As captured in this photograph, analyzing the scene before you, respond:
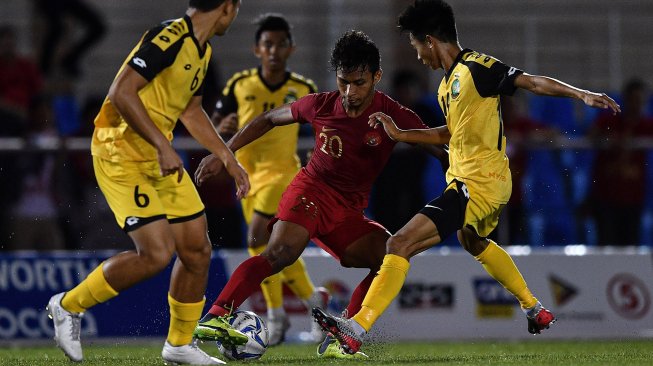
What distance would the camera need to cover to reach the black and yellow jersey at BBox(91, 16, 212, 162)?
700cm

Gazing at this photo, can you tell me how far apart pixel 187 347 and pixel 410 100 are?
5523mm

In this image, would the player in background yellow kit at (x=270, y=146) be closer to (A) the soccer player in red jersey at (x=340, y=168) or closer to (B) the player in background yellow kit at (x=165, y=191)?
(A) the soccer player in red jersey at (x=340, y=168)

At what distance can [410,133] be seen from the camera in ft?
25.1

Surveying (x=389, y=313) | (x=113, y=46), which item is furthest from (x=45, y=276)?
(x=113, y=46)

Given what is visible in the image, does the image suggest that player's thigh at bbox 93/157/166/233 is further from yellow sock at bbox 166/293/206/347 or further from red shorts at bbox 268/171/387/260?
red shorts at bbox 268/171/387/260

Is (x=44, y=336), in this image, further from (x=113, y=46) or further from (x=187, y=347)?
(x=113, y=46)

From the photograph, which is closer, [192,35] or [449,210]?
[192,35]

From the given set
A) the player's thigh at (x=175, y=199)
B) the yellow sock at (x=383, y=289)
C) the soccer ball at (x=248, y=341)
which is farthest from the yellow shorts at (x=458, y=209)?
the player's thigh at (x=175, y=199)

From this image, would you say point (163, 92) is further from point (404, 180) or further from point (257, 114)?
point (404, 180)

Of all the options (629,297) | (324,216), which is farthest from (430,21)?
(629,297)

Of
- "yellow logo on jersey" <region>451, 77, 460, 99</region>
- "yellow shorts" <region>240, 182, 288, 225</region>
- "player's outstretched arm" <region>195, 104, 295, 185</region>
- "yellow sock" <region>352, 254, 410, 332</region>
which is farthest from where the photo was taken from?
"yellow shorts" <region>240, 182, 288, 225</region>

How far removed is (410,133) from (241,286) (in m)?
1.42

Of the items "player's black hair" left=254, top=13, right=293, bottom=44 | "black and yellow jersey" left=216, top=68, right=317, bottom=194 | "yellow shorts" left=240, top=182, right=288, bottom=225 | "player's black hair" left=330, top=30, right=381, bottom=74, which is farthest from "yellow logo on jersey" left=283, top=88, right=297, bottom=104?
"player's black hair" left=330, top=30, right=381, bottom=74

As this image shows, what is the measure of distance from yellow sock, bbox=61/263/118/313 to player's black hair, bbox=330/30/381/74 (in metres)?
1.95
